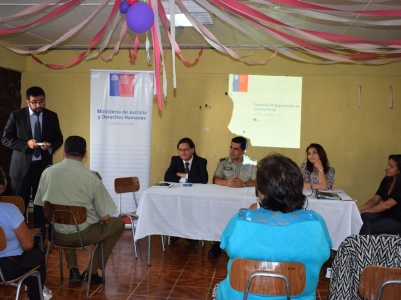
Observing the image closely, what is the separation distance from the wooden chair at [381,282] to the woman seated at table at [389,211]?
8.17 feet

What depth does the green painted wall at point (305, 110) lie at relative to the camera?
6422 millimetres

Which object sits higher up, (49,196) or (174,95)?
(174,95)

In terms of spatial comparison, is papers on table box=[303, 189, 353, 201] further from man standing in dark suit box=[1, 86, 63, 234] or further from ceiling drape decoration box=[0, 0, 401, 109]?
man standing in dark suit box=[1, 86, 63, 234]

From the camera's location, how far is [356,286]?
7.88ft

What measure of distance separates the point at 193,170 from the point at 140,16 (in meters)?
2.70

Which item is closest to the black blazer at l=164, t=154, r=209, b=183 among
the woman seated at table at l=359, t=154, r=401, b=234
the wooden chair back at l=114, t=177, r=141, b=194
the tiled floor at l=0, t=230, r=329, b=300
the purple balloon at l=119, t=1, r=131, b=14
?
the wooden chair back at l=114, t=177, r=141, b=194

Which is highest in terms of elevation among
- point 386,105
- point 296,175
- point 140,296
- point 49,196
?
point 386,105

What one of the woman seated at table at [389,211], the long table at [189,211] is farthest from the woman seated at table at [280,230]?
the woman seated at table at [389,211]

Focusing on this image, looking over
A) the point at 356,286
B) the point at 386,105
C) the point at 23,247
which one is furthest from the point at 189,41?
the point at 356,286

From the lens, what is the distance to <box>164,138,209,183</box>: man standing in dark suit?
5.32 meters

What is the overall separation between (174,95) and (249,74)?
3.75 feet

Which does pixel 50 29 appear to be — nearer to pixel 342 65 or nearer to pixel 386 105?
pixel 342 65

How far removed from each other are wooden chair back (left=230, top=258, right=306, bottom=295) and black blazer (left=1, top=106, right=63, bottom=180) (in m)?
3.71

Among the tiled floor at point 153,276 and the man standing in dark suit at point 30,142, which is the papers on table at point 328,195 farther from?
the man standing in dark suit at point 30,142
